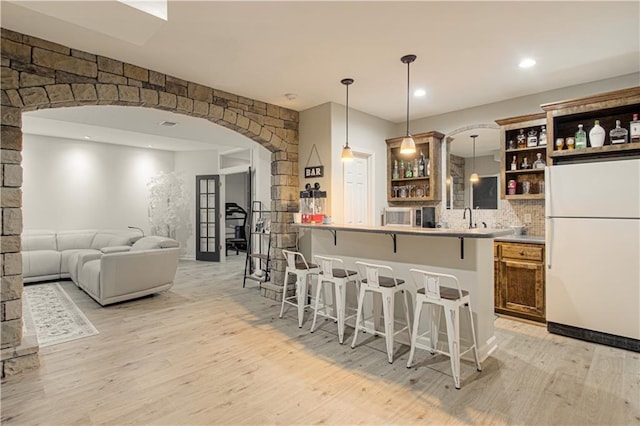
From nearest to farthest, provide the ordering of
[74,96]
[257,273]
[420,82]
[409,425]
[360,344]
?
[409,425], [74,96], [360,344], [420,82], [257,273]

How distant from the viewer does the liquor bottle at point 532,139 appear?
4.13m

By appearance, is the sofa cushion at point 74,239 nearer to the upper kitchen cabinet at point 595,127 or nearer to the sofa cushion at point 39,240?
the sofa cushion at point 39,240

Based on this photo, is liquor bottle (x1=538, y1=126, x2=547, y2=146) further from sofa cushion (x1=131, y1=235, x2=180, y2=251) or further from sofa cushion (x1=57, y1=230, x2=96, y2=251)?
sofa cushion (x1=57, y1=230, x2=96, y2=251)

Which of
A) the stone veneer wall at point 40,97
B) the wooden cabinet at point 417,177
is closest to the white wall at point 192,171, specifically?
the stone veneer wall at point 40,97

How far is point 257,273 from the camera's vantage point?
239 inches

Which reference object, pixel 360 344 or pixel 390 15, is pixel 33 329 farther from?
pixel 390 15

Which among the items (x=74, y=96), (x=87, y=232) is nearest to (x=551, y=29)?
(x=74, y=96)

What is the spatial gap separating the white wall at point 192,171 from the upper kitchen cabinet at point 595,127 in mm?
7105

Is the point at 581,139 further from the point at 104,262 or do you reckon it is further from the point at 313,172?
the point at 104,262

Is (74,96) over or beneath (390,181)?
over

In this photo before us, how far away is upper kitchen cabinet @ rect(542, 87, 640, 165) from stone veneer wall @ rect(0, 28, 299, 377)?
3.81 metres

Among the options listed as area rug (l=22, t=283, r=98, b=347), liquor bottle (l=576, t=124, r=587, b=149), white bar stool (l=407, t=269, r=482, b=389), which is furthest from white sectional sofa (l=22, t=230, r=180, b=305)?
liquor bottle (l=576, t=124, r=587, b=149)

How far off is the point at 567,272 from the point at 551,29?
2.35 metres

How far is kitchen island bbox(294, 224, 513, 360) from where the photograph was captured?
9.25 feet
